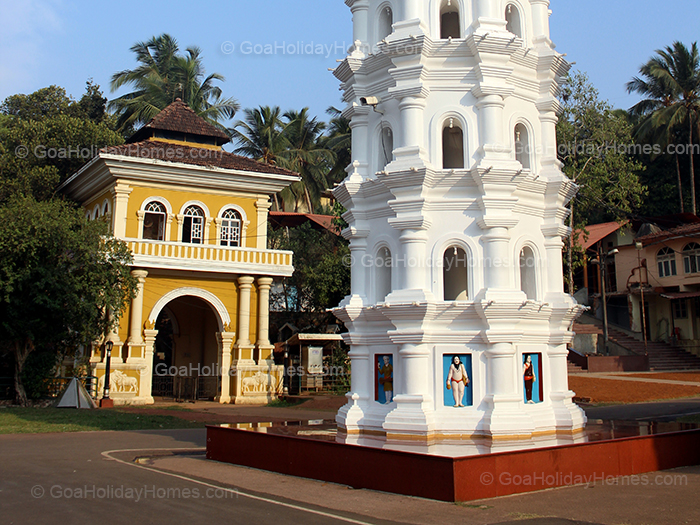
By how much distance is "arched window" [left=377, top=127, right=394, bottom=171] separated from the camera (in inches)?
579

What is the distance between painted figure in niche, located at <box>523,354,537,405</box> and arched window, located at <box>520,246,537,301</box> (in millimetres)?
1480

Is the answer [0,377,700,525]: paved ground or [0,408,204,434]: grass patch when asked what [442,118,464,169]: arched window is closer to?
[0,377,700,525]: paved ground

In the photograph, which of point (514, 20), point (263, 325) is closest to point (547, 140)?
point (514, 20)

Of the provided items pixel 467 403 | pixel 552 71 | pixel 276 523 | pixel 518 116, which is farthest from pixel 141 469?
pixel 552 71

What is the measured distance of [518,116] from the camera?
1431 cm

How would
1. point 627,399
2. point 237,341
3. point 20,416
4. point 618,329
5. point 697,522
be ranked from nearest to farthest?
point 697,522
point 20,416
point 627,399
point 237,341
point 618,329

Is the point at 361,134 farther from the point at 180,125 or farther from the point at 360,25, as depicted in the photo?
the point at 180,125

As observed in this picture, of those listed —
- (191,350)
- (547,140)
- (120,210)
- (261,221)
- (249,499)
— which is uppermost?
(261,221)

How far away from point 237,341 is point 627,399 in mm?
16336

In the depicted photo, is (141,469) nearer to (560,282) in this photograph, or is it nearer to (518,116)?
(560,282)

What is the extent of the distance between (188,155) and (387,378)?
67.6 feet

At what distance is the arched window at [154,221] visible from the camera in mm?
29375

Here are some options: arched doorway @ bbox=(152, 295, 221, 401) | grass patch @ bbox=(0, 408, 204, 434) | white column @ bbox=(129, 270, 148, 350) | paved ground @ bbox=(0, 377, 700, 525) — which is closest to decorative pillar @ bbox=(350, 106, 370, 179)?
paved ground @ bbox=(0, 377, 700, 525)

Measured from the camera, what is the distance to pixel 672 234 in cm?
4028
